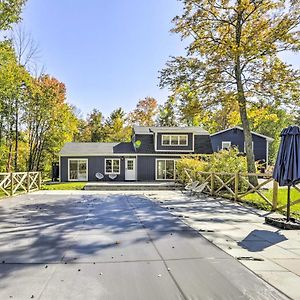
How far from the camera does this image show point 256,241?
5.26m

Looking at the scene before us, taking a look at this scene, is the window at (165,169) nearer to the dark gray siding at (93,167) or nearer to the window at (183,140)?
the window at (183,140)

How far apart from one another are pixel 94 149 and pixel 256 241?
20.7 meters

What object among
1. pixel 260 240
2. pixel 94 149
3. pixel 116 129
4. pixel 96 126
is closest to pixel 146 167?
pixel 94 149

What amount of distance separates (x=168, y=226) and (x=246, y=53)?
10.9m

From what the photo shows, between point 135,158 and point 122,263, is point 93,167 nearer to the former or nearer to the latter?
point 135,158

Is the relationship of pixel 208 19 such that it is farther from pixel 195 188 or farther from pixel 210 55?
pixel 195 188

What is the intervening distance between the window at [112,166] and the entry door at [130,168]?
2.28ft

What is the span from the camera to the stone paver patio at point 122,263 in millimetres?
3121

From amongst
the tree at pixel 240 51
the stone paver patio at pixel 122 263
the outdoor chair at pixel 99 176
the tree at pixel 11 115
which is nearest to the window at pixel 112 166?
the outdoor chair at pixel 99 176

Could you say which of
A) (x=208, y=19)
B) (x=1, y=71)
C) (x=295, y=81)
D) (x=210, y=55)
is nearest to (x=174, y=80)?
(x=210, y=55)

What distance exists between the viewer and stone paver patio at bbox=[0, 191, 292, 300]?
10.2ft

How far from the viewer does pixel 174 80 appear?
16250 mm

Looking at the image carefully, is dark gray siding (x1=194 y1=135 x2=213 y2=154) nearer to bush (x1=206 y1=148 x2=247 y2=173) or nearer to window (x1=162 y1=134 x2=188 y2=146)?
window (x1=162 y1=134 x2=188 y2=146)

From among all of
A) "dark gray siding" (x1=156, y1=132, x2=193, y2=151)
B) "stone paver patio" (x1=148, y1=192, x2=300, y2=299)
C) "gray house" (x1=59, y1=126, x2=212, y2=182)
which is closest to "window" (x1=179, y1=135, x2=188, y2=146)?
"gray house" (x1=59, y1=126, x2=212, y2=182)
